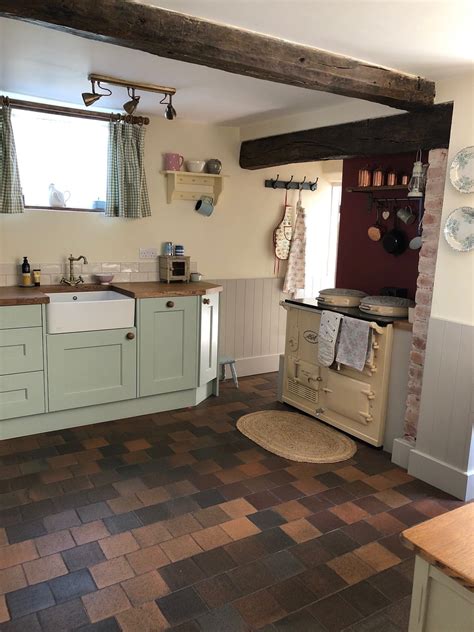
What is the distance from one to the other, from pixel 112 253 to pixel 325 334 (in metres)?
1.77

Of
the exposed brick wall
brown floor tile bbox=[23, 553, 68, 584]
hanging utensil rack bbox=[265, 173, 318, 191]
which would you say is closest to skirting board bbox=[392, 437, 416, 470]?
the exposed brick wall

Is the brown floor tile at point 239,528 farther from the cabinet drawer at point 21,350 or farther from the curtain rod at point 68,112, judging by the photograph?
the curtain rod at point 68,112

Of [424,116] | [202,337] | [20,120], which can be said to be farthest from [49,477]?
[424,116]

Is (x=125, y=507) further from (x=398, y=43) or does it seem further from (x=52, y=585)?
(x=398, y=43)

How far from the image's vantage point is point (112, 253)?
4148 millimetres

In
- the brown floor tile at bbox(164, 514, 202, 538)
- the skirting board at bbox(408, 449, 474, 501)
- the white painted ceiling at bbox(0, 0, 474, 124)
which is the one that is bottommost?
the brown floor tile at bbox(164, 514, 202, 538)

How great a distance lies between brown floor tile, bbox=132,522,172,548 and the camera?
238cm

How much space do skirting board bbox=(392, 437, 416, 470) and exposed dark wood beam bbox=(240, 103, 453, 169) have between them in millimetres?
1731

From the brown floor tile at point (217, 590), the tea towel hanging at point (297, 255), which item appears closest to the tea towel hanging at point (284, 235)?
the tea towel hanging at point (297, 255)

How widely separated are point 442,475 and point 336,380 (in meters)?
0.95

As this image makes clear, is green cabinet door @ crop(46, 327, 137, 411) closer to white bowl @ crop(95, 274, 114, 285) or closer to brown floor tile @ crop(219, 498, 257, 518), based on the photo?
white bowl @ crop(95, 274, 114, 285)

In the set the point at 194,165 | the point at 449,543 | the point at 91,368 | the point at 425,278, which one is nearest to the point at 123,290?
the point at 91,368

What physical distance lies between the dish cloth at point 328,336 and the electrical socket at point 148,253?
4.96 feet

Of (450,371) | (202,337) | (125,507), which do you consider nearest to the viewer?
(125,507)
